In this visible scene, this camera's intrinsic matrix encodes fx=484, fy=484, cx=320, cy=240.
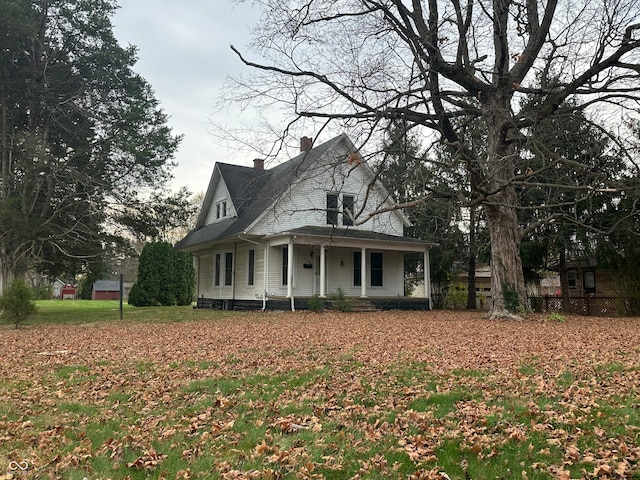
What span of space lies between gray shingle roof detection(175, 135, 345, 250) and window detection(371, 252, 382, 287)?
16.7ft

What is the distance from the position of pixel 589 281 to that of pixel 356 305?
12629 mm

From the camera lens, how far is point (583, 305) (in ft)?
64.9

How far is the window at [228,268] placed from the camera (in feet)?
71.6

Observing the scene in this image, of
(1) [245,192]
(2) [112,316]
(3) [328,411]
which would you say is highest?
(1) [245,192]

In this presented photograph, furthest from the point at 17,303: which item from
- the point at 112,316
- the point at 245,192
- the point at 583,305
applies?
the point at 583,305

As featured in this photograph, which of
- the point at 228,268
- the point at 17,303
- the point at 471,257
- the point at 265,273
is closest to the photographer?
the point at 17,303

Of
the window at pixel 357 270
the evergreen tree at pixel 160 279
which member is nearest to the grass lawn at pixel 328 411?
the window at pixel 357 270

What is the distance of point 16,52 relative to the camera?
16.9 metres

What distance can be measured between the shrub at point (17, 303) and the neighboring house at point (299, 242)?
741 cm

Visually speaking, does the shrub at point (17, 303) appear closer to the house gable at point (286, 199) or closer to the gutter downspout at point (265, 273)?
the house gable at point (286, 199)

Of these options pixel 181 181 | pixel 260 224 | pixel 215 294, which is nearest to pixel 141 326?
pixel 260 224

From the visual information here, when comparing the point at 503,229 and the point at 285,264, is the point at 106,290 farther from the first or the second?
the point at 503,229

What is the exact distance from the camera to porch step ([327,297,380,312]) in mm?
17594

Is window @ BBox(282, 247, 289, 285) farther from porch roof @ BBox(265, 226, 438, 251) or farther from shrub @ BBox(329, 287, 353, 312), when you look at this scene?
shrub @ BBox(329, 287, 353, 312)
